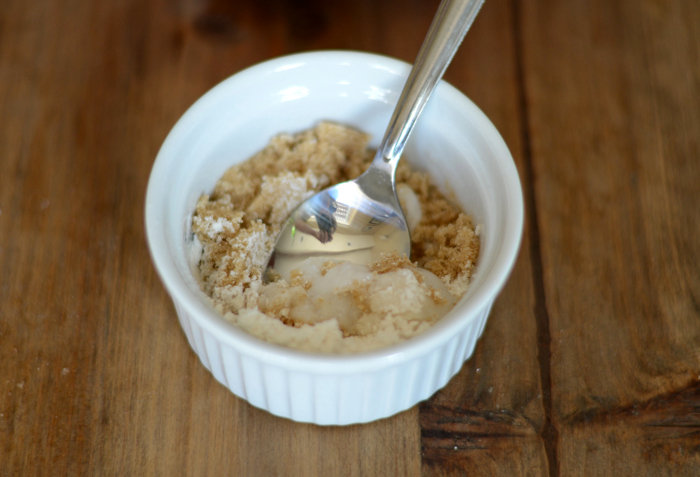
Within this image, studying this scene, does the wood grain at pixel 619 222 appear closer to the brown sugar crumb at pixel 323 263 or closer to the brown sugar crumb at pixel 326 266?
the brown sugar crumb at pixel 323 263

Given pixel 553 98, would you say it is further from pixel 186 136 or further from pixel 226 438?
pixel 226 438

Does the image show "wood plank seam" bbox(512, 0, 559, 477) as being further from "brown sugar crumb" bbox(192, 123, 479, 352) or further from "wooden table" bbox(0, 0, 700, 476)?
"brown sugar crumb" bbox(192, 123, 479, 352)

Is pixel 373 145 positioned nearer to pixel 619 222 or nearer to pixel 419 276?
pixel 419 276

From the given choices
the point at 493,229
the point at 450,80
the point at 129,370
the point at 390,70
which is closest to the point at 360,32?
the point at 450,80


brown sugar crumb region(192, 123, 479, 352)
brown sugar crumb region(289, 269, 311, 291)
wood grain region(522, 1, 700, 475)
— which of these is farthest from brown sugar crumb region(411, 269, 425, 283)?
wood grain region(522, 1, 700, 475)

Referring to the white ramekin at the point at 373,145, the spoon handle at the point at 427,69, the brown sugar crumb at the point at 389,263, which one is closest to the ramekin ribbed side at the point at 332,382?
the white ramekin at the point at 373,145

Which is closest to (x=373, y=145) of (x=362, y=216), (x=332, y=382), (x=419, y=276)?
(x=362, y=216)
